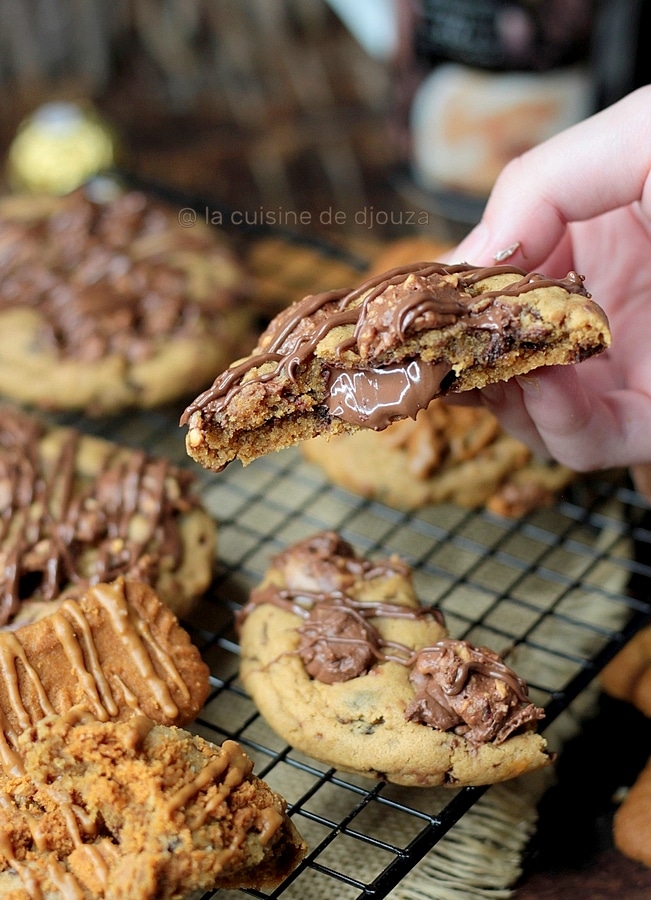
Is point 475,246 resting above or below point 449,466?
above

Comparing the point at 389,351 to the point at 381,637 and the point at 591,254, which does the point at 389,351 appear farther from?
the point at 591,254

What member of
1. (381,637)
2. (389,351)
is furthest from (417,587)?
(389,351)

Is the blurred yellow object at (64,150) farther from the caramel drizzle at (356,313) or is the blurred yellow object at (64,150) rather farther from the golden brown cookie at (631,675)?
the golden brown cookie at (631,675)

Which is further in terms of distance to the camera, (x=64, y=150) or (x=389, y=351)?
(x=64, y=150)

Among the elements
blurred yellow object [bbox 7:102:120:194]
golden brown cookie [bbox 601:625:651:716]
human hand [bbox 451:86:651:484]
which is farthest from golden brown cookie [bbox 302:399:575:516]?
blurred yellow object [bbox 7:102:120:194]

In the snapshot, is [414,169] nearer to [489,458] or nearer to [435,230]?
[435,230]

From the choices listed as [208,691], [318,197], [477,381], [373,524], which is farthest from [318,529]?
[318,197]

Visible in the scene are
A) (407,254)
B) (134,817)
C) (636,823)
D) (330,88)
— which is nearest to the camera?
(134,817)
